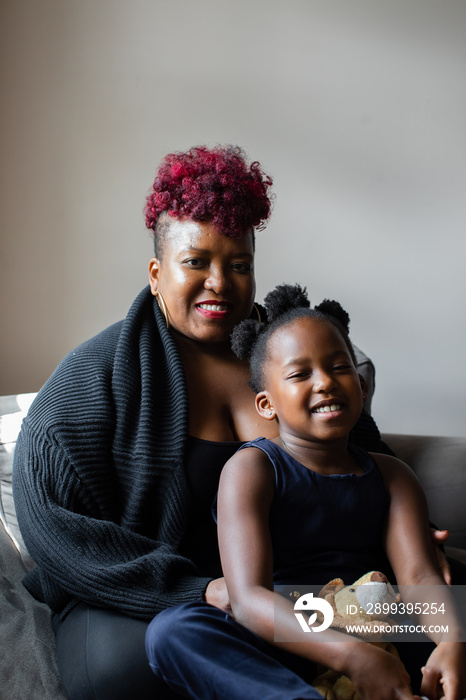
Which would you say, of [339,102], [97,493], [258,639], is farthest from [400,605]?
[339,102]

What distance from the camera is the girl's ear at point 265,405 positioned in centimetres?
114

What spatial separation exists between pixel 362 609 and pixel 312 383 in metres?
0.34

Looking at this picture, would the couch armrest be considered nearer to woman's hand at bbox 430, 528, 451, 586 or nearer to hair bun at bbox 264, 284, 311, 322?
woman's hand at bbox 430, 528, 451, 586

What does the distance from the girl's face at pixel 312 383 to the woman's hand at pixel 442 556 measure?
A: 230 mm

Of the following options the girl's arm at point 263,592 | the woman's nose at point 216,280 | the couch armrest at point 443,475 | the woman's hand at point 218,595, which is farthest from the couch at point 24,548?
the woman's nose at point 216,280

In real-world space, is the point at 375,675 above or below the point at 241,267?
below

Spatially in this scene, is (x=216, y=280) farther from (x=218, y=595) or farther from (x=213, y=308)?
(x=218, y=595)

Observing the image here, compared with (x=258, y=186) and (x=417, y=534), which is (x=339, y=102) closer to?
(x=258, y=186)

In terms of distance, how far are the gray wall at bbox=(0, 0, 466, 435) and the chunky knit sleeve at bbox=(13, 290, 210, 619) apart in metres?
0.87

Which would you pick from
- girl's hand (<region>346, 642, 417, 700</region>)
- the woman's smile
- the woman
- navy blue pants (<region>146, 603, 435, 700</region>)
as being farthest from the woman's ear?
girl's hand (<region>346, 642, 417, 700</region>)

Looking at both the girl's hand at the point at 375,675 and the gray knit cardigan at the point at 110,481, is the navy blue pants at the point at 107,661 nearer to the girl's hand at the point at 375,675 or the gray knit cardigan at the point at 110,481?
the gray knit cardigan at the point at 110,481

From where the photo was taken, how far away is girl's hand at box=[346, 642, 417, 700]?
2.70ft

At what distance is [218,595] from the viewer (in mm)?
1043

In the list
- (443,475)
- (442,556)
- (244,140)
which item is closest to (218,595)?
(442,556)
